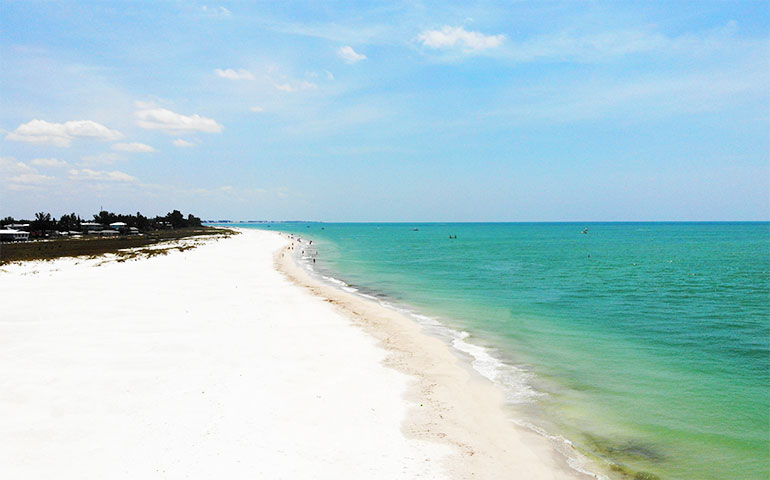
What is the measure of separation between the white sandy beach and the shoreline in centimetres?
5

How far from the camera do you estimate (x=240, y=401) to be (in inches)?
467

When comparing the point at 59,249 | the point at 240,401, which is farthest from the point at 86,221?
the point at 240,401

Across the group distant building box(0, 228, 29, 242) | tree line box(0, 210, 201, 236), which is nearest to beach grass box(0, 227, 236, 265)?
distant building box(0, 228, 29, 242)

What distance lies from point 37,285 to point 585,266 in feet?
192

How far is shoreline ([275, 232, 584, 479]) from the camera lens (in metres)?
9.45

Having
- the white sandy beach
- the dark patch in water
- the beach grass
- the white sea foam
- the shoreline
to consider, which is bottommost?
the dark patch in water

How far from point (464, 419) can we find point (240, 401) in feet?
20.0

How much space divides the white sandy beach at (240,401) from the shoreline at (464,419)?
5cm

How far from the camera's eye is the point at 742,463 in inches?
409

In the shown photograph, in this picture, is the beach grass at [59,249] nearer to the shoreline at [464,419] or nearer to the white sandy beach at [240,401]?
the white sandy beach at [240,401]

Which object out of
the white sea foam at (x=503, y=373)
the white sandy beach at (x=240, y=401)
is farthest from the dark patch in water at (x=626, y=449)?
the white sea foam at (x=503, y=373)

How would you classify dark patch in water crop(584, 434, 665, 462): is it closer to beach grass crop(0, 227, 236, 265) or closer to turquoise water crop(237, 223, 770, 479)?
turquoise water crop(237, 223, 770, 479)

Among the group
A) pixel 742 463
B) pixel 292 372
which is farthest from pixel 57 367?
pixel 742 463

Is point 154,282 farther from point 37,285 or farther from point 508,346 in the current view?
point 508,346
